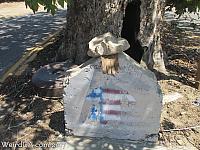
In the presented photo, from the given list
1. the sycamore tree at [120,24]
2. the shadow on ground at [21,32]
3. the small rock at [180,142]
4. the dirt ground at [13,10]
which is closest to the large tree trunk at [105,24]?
the sycamore tree at [120,24]

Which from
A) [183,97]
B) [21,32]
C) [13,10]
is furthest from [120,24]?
[13,10]

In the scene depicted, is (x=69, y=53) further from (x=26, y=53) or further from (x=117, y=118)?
(x=26, y=53)

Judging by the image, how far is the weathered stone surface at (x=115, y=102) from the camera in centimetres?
434

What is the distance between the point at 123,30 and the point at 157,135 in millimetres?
1835

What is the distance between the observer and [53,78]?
219 inches

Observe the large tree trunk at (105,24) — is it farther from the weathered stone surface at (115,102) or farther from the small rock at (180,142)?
the small rock at (180,142)

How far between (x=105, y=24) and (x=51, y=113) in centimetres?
136

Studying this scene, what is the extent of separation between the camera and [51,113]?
5.12 meters

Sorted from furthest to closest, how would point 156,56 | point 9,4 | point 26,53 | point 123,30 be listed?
point 9,4, point 26,53, point 156,56, point 123,30

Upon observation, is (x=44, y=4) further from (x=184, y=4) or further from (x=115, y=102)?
(x=184, y=4)

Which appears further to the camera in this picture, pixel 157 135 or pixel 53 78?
pixel 53 78

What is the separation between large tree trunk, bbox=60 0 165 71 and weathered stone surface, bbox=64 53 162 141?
113 cm

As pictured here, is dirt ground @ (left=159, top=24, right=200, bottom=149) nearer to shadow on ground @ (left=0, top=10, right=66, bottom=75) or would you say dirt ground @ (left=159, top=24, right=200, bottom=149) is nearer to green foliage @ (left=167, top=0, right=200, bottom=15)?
green foliage @ (left=167, top=0, right=200, bottom=15)

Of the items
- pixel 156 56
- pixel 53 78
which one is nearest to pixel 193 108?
pixel 156 56
